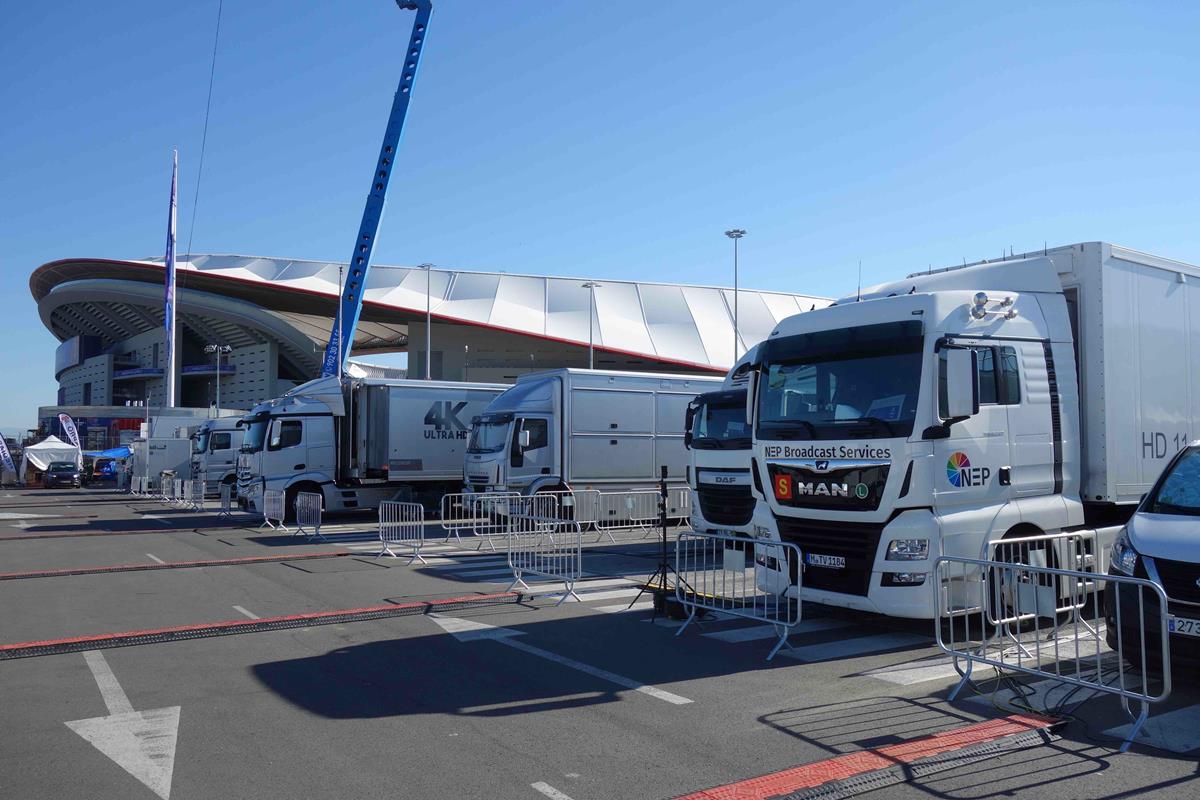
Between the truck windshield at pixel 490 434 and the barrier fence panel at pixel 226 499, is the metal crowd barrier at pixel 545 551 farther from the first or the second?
the barrier fence panel at pixel 226 499

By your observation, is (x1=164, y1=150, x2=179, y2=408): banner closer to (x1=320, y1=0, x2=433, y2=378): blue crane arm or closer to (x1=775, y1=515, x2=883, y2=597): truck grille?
(x1=320, y1=0, x2=433, y2=378): blue crane arm

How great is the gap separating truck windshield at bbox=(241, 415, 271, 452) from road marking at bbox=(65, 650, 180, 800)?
1812 centimetres

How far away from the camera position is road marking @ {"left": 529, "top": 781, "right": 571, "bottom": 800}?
4789 millimetres

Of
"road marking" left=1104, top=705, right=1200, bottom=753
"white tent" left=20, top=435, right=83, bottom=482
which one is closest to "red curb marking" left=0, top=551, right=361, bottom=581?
"road marking" left=1104, top=705, right=1200, bottom=753

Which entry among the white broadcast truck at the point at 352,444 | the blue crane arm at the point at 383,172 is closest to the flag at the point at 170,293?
the blue crane arm at the point at 383,172

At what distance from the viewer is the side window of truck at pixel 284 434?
24172 millimetres

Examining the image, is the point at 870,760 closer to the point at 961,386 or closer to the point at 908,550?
the point at 908,550

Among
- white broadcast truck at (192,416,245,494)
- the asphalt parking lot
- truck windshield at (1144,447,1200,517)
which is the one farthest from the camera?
white broadcast truck at (192,416,245,494)

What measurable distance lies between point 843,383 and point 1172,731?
13.1ft

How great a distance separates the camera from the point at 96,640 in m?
8.88

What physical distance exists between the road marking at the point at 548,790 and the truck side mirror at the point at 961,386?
5.09 m

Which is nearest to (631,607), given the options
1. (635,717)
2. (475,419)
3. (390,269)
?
(635,717)

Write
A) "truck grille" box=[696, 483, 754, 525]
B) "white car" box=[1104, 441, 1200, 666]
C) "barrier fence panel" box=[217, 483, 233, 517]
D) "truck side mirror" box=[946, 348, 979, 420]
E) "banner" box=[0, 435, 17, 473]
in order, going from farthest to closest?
"banner" box=[0, 435, 17, 473] → "barrier fence panel" box=[217, 483, 233, 517] → "truck grille" box=[696, 483, 754, 525] → "truck side mirror" box=[946, 348, 979, 420] → "white car" box=[1104, 441, 1200, 666]

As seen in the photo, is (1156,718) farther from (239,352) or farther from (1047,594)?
(239,352)
